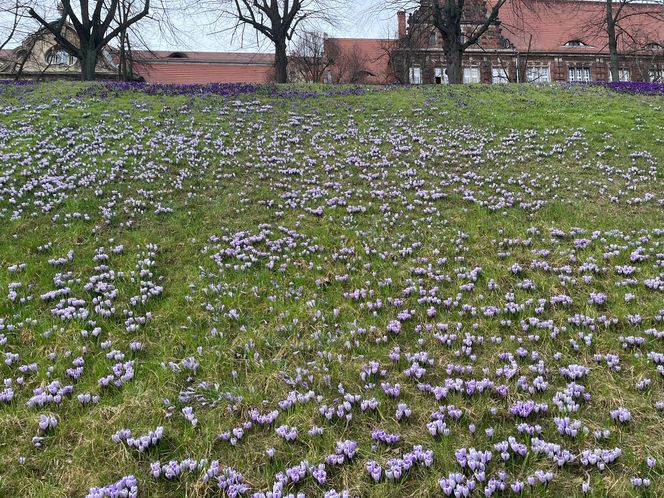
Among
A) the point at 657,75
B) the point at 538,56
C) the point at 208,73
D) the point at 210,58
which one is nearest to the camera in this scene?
the point at 657,75

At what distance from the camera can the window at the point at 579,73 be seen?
62281 millimetres

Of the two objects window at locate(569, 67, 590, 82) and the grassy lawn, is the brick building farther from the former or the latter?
the grassy lawn

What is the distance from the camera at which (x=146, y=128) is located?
16156mm

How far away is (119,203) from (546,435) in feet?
31.6

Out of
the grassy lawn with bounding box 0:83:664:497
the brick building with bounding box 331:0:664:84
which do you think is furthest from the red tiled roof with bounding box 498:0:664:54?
the grassy lawn with bounding box 0:83:664:497

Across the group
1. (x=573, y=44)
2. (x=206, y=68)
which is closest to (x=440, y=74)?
(x=573, y=44)

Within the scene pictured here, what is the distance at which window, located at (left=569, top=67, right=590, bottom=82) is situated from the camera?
62.3 m

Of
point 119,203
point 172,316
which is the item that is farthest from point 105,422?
point 119,203

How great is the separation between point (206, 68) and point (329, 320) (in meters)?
71.1

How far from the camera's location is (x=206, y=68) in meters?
68.7

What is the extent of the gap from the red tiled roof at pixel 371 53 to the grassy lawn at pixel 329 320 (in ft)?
174

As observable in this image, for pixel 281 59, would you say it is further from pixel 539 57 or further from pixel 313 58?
pixel 539 57

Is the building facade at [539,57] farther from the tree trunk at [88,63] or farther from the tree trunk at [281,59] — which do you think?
the tree trunk at [88,63]

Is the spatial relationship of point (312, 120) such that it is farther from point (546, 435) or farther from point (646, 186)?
point (546, 435)
